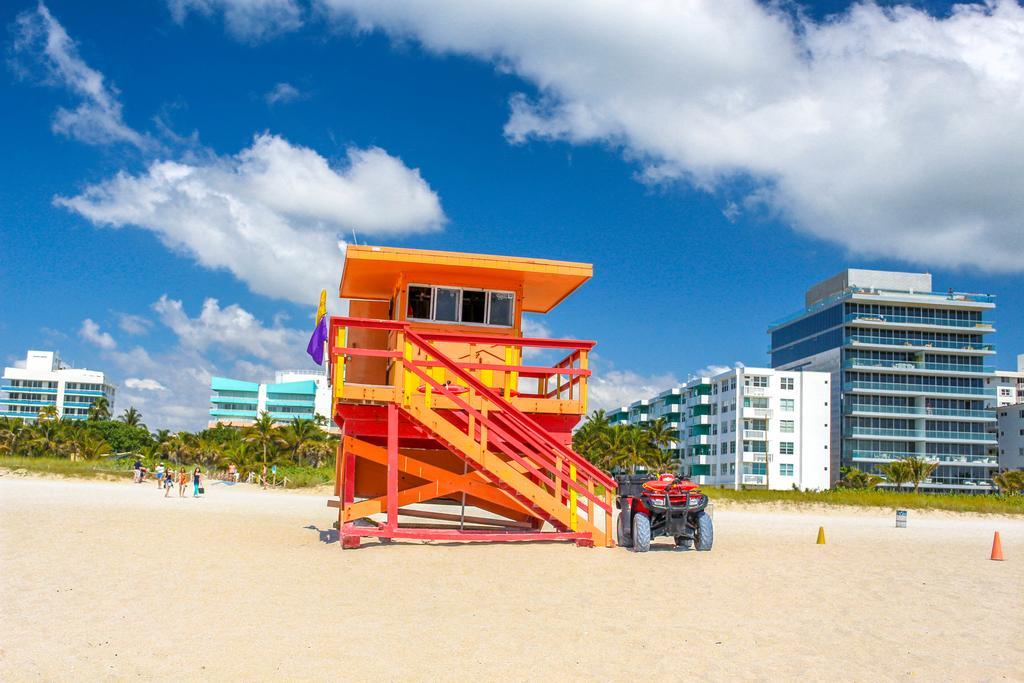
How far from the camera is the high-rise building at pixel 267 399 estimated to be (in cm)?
16212

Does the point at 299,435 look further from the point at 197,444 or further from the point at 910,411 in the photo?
the point at 910,411

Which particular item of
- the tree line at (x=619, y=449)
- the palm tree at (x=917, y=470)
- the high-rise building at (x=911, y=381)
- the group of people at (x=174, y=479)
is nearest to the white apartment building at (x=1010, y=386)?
the high-rise building at (x=911, y=381)

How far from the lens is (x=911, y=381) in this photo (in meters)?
98.1

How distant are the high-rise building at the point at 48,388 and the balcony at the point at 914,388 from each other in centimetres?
12557

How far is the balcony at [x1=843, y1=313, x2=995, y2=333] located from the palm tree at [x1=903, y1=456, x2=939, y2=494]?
49.5 feet

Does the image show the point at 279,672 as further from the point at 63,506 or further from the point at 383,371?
the point at 63,506

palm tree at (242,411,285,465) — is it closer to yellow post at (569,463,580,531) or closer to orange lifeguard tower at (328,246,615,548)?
orange lifeguard tower at (328,246,615,548)

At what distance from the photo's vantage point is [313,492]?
50156 mm

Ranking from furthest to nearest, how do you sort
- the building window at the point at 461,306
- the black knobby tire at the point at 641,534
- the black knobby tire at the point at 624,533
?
the building window at the point at 461,306, the black knobby tire at the point at 624,533, the black knobby tire at the point at 641,534

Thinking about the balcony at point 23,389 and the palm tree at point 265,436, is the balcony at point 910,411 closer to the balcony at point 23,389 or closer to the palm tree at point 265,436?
the palm tree at point 265,436

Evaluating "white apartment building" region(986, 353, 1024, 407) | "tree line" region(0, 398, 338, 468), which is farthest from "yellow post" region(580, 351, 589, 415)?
"white apartment building" region(986, 353, 1024, 407)

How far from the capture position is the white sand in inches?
276

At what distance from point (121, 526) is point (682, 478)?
11.2 metres

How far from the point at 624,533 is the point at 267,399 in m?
Answer: 155
